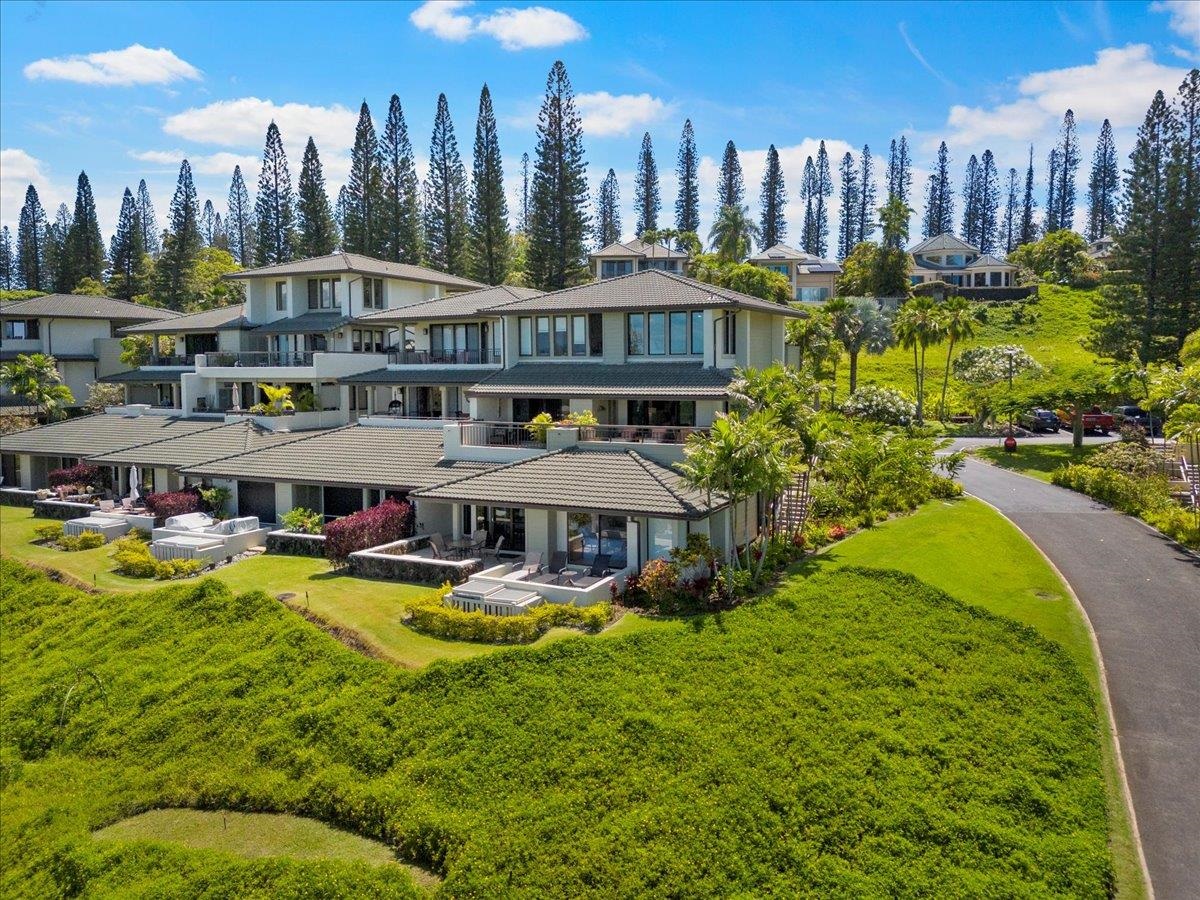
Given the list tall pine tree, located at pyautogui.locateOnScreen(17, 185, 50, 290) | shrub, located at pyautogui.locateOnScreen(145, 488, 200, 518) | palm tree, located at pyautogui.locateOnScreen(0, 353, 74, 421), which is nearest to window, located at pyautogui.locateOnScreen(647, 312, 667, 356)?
shrub, located at pyautogui.locateOnScreen(145, 488, 200, 518)

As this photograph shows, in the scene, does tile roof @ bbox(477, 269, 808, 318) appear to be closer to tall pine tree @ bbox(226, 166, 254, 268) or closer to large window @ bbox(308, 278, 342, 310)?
large window @ bbox(308, 278, 342, 310)

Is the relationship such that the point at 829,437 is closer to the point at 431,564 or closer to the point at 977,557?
the point at 977,557

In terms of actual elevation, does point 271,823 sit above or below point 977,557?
below

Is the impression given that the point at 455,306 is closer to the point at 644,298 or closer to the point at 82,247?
the point at 644,298

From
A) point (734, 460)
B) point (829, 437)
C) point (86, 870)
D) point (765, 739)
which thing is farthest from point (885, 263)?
point (86, 870)

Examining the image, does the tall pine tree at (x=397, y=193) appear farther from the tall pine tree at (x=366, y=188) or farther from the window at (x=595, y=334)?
the window at (x=595, y=334)

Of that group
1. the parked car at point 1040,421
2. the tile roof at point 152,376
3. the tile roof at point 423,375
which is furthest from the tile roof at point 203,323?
the parked car at point 1040,421
